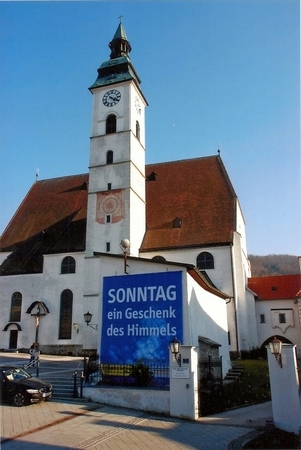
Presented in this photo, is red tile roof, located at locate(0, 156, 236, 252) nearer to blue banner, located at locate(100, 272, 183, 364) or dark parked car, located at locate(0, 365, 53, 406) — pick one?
blue banner, located at locate(100, 272, 183, 364)

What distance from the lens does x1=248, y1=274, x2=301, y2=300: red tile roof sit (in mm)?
30594

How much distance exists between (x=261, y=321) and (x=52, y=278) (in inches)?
649

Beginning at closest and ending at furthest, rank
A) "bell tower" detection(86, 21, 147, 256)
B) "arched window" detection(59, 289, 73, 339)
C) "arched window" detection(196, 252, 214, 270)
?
"arched window" detection(196, 252, 214, 270) < "arched window" detection(59, 289, 73, 339) < "bell tower" detection(86, 21, 147, 256)

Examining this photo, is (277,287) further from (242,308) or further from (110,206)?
(110,206)

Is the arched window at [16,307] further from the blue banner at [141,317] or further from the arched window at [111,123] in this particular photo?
the blue banner at [141,317]

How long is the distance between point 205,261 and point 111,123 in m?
13.5

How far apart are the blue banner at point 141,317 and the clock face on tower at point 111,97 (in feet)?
67.1

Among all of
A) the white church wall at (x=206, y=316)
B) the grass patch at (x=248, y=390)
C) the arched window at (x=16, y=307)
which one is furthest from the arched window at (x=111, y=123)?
the grass patch at (x=248, y=390)

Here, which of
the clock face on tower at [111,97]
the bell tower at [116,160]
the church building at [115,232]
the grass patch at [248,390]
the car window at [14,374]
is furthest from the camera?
the clock face on tower at [111,97]

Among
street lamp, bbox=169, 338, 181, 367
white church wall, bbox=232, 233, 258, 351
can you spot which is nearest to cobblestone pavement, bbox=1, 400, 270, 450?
street lamp, bbox=169, 338, 181, 367

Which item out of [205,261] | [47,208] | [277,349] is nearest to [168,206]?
[205,261]

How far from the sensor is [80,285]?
93.0 ft

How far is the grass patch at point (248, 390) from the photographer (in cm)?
1448

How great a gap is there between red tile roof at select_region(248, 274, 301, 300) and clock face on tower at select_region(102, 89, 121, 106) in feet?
61.1
